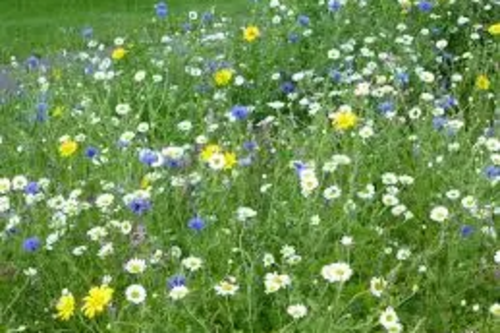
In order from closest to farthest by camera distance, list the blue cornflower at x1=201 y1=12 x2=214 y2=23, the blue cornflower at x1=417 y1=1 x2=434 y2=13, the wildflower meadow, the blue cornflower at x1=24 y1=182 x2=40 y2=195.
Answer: the wildflower meadow < the blue cornflower at x1=24 y1=182 x2=40 y2=195 < the blue cornflower at x1=417 y1=1 x2=434 y2=13 < the blue cornflower at x1=201 y1=12 x2=214 y2=23

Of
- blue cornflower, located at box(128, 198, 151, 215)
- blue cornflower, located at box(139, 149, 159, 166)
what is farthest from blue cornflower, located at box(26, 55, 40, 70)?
blue cornflower, located at box(128, 198, 151, 215)

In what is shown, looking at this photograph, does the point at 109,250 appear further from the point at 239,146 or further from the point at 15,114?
the point at 15,114

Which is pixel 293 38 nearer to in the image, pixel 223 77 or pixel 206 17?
pixel 206 17

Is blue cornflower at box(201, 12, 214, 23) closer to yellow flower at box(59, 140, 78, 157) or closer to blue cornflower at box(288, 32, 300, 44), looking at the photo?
blue cornflower at box(288, 32, 300, 44)

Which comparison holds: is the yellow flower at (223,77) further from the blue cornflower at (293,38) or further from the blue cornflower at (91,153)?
the blue cornflower at (91,153)

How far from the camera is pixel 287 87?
6.43 metres

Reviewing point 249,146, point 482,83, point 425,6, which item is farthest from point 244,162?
point 425,6

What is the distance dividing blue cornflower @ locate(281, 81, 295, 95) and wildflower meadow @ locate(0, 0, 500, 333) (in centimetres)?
1

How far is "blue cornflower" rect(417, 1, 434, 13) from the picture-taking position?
22.1ft

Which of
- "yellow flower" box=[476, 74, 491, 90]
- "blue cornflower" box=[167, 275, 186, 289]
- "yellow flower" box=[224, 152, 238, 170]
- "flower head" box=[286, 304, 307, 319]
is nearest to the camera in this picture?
"flower head" box=[286, 304, 307, 319]

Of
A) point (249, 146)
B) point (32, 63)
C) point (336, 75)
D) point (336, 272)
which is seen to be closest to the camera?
point (336, 272)

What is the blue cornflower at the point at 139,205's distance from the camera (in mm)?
4145

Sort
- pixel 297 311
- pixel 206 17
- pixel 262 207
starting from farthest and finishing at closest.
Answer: pixel 206 17 < pixel 262 207 < pixel 297 311

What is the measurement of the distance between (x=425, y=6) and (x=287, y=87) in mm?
Result: 1055
